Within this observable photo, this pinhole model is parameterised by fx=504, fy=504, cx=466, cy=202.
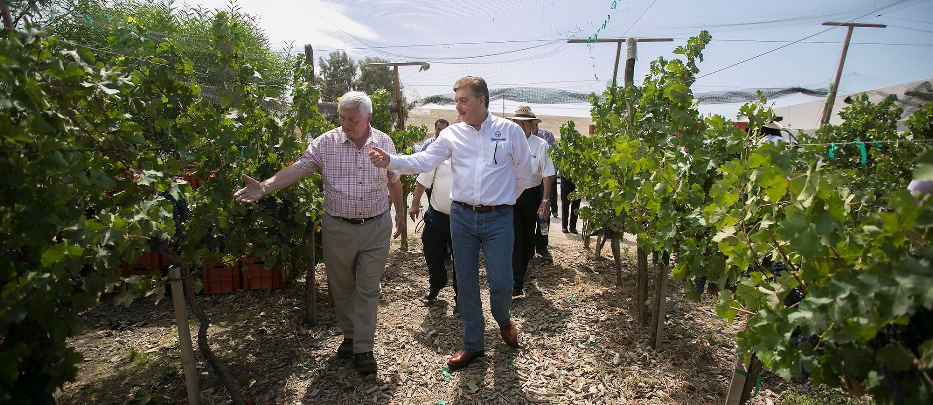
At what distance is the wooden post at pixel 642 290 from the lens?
406 centimetres

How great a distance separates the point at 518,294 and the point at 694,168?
98.3 inches

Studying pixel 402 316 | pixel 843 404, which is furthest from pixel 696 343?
pixel 402 316

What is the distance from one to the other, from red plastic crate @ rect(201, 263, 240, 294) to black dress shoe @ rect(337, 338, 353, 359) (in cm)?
180

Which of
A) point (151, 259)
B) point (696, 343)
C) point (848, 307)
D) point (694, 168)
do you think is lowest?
point (696, 343)

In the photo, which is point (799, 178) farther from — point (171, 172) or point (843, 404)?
point (171, 172)

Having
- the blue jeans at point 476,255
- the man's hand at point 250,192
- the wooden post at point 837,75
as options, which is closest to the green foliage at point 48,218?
the man's hand at point 250,192

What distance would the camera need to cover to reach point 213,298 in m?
4.73

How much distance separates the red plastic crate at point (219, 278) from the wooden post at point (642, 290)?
363 centimetres

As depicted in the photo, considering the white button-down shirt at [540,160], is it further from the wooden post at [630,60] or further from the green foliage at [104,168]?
the green foliage at [104,168]

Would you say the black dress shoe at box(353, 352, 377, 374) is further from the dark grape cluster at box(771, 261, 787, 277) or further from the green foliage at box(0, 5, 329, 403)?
the dark grape cluster at box(771, 261, 787, 277)

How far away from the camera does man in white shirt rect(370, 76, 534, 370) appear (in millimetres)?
3229

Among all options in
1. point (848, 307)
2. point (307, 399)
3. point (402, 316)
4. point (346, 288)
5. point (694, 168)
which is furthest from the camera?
point (402, 316)

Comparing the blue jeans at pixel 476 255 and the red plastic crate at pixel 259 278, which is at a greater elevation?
the blue jeans at pixel 476 255

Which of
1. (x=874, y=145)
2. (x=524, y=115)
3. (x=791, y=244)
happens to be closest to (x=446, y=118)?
(x=874, y=145)
